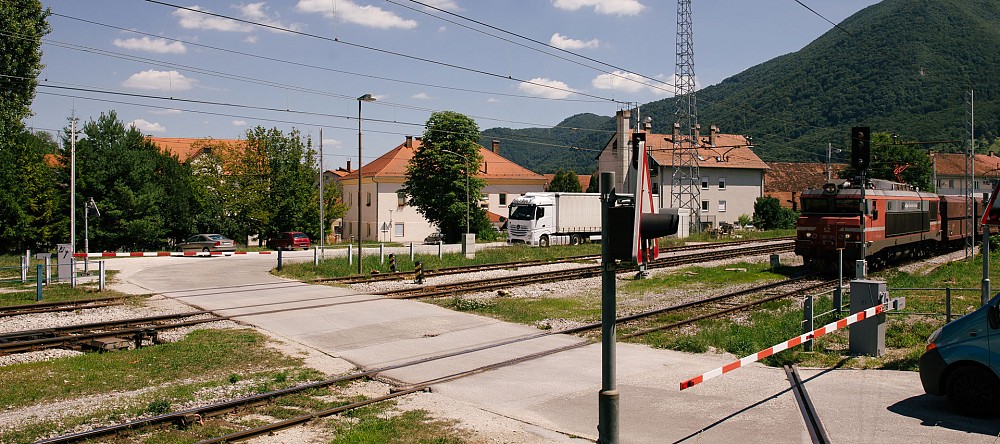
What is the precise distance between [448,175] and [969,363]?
5095cm

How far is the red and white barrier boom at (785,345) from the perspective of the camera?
7351 millimetres

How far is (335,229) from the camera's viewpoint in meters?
77.5

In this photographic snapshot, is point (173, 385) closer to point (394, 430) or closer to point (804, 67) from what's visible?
point (394, 430)

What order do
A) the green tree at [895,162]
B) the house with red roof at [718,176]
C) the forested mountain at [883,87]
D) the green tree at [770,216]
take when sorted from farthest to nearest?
the forested mountain at [883,87]
the house with red roof at [718,176]
the green tree at [895,162]
the green tree at [770,216]

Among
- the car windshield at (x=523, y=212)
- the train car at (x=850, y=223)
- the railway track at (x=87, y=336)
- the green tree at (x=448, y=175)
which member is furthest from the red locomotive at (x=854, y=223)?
the green tree at (x=448, y=175)

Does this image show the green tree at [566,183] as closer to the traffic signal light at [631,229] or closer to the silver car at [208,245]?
the silver car at [208,245]

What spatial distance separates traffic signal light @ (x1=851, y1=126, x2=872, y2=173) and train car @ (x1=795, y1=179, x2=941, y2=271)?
355 inches

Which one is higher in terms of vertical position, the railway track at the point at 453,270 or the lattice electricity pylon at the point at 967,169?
the lattice electricity pylon at the point at 967,169

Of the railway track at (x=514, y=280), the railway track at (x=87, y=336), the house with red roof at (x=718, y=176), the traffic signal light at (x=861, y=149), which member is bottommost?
the railway track at (x=87, y=336)

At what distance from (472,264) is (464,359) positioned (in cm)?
1944

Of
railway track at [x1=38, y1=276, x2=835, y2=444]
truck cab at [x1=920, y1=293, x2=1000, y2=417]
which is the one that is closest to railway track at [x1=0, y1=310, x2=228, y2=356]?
railway track at [x1=38, y1=276, x2=835, y2=444]

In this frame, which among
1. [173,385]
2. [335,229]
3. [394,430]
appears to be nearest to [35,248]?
[335,229]

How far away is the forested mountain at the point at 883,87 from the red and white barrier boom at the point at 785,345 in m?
102

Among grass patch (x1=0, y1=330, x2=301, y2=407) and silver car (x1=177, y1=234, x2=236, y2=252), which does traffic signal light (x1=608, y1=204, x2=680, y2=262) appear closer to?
grass patch (x1=0, y1=330, x2=301, y2=407)
